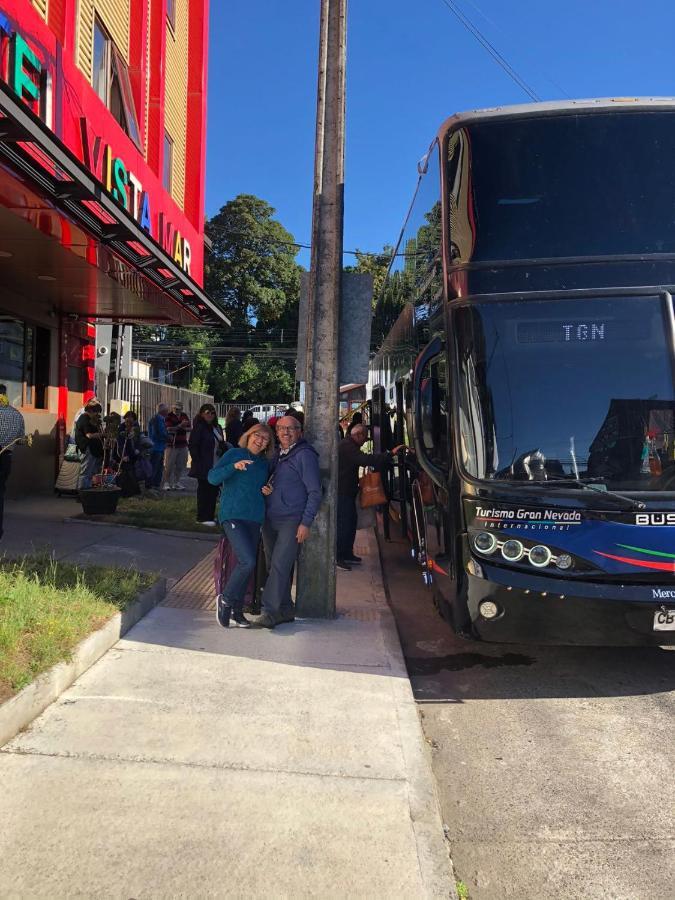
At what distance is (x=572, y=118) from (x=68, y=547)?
6.56 meters

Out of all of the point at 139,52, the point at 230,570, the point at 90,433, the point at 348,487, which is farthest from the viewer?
the point at 139,52

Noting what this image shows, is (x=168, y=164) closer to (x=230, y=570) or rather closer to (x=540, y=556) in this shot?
(x=230, y=570)

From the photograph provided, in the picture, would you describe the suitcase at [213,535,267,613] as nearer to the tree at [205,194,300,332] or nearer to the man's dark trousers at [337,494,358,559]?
the man's dark trousers at [337,494,358,559]

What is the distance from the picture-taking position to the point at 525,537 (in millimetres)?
4871

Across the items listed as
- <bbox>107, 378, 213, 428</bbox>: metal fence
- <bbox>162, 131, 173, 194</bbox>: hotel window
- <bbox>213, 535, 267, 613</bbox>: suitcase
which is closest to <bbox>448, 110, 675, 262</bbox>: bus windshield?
<bbox>213, 535, 267, 613</bbox>: suitcase

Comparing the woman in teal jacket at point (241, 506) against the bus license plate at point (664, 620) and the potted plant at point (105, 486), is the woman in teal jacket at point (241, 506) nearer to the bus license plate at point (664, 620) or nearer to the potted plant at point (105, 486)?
the bus license plate at point (664, 620)

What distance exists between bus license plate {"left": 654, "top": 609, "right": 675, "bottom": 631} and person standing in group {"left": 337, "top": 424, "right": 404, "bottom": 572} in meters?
4.39

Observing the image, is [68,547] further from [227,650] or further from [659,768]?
[659,768]

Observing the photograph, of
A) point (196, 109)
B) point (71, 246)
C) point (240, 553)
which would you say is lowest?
point (240, 553)

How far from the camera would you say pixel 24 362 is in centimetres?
1324

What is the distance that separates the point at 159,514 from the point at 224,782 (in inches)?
327

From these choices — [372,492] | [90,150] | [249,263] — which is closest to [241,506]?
[372,492]

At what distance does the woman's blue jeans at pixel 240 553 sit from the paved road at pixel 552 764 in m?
1.43

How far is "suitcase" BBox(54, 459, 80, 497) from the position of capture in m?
13.1
